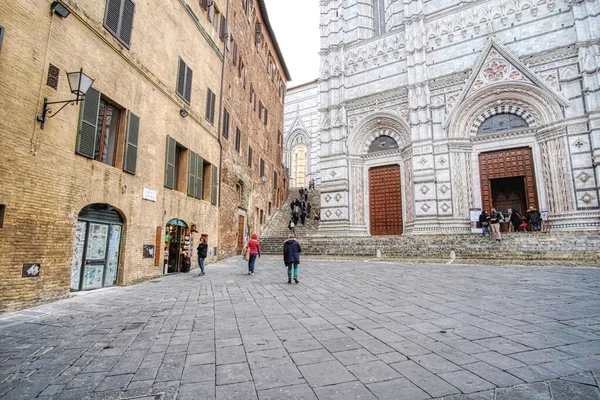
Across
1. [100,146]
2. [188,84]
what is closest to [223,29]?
[188,84]

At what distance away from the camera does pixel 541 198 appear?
16.1m

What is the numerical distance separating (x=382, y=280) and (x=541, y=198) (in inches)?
524

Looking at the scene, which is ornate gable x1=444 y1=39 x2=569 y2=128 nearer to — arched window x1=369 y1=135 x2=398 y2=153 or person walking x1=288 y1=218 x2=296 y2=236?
arched window x1=369 y1=135 x2=398 y2=153

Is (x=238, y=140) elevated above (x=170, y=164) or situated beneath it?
elevated above

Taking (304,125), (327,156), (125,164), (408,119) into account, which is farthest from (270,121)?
(125,164)

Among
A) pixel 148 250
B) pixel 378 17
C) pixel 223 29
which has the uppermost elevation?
pixel 378 17

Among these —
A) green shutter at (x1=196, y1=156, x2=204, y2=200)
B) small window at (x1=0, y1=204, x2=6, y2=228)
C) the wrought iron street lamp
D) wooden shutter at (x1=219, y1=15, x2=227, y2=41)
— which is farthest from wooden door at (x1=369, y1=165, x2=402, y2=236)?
small window at (x1=0, y1=204, x2=6, y2=228)

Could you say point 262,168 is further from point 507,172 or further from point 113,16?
point 507,172

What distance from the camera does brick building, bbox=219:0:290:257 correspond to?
16.3 metres

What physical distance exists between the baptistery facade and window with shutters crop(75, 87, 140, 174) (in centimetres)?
1412

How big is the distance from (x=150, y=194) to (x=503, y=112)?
62.2ft

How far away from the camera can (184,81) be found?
11945mm

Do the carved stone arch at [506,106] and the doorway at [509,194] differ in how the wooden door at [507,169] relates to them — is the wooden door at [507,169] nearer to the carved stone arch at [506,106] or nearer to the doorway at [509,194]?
the doorway at [509,194]

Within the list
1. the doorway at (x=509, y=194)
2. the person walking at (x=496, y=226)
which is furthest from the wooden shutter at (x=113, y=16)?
the doorway at (x=509, y=194)
